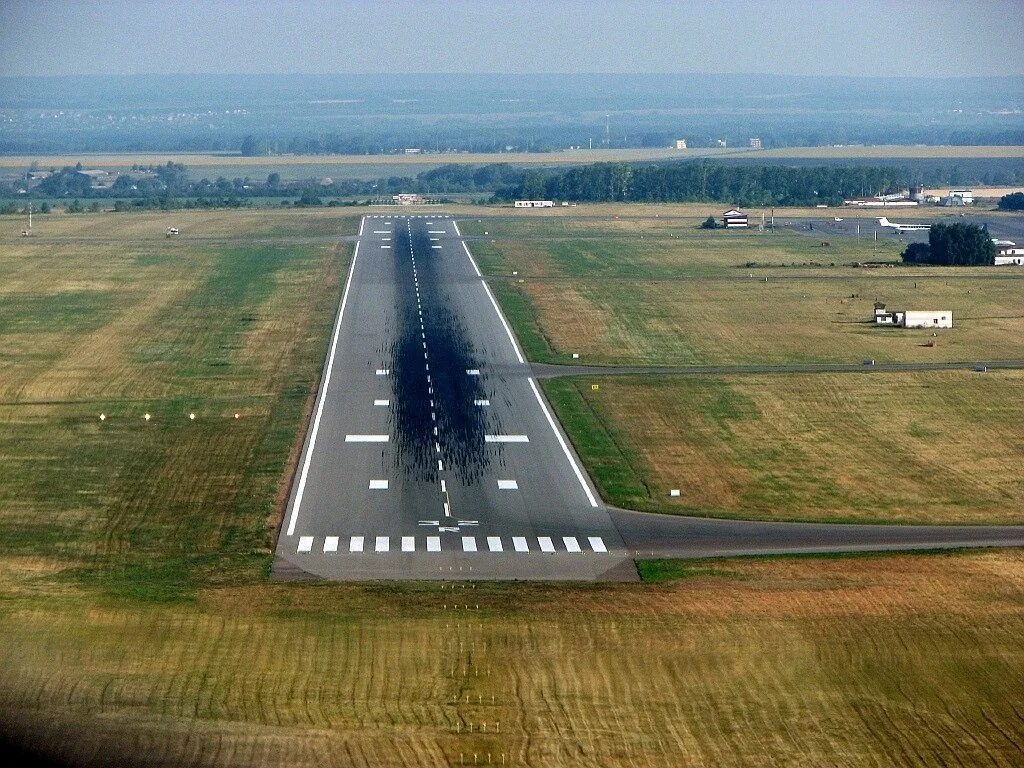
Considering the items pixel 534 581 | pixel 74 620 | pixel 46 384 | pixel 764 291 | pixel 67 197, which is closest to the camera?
pixel 74 620

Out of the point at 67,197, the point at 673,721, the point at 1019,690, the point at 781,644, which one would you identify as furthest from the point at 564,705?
the point at 67,197

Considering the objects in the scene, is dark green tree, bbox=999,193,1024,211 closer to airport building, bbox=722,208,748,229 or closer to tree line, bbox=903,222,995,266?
airport building, bbox=722,208,748,229

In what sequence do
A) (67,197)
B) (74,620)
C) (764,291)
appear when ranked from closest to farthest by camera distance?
(74,620), (764,291), (67,197)

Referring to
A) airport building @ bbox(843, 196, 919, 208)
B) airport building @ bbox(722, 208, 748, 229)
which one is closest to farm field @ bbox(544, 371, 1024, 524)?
airport building @ bbox(722, 208, 748, 229)

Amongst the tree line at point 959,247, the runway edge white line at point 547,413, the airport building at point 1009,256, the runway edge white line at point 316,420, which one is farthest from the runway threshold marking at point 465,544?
the airport building at point 1009,256

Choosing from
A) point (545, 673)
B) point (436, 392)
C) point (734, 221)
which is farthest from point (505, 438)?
point (734, 221)

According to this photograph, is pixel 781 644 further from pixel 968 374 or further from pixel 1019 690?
pixel 968 374
